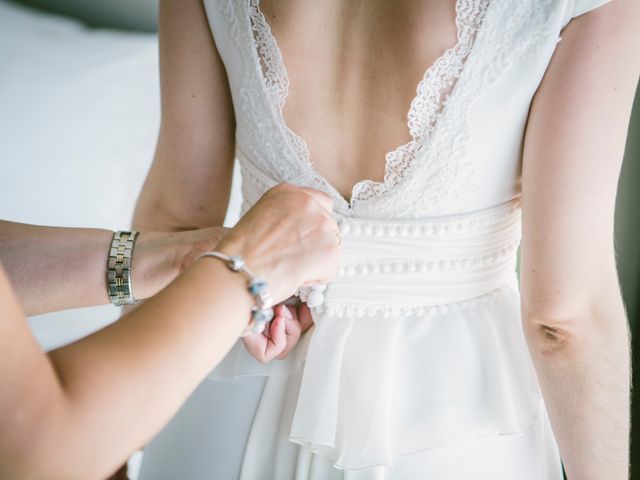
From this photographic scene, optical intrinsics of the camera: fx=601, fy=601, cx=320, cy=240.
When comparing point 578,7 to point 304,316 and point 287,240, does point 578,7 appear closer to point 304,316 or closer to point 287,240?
point 287,240

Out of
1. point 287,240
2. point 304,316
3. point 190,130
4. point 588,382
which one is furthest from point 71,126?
point 588,382

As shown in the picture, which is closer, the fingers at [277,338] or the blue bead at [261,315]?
the blue bead at [261,315]

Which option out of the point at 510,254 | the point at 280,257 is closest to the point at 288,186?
the point at 280,257

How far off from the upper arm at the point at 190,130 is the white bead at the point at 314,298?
260 mm

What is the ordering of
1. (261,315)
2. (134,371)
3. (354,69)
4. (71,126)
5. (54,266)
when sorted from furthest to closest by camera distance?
(71,126) < (54,266) < (354,69) < (261,315) < (134,371)

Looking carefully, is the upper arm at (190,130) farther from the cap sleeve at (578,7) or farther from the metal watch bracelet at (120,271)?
the cap sleeve at (578,7)

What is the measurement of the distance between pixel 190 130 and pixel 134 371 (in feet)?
1.61

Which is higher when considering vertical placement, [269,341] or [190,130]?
[190,130]

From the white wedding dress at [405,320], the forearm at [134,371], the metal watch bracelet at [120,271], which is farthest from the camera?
the metal watch bracelet at [120,271]

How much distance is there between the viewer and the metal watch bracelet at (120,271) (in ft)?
2.69

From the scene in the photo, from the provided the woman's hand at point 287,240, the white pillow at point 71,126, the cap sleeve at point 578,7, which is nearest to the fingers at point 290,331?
the woman's hand at point 287,240

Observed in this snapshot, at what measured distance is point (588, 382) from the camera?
722mm

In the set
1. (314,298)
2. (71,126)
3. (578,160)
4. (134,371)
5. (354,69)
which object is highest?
(71,126)

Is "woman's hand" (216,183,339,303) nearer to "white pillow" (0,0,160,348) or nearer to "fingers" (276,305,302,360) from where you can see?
"fingers" (276,305,302,360)
